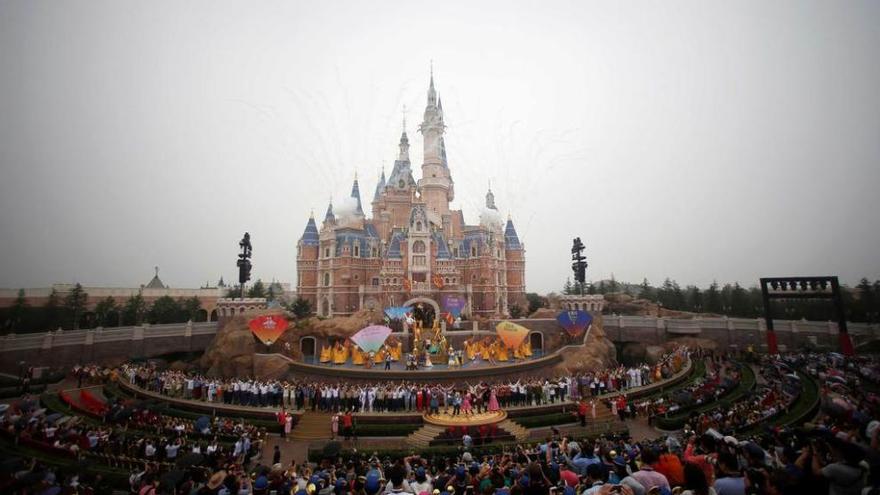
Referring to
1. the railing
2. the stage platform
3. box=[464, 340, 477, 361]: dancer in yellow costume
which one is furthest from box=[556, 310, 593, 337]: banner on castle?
the railing

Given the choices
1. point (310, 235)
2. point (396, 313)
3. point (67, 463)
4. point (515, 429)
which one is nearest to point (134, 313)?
point (310, 235)

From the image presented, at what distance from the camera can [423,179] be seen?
2282 inches

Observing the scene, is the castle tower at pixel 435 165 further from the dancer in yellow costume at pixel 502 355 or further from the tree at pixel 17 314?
the tree at pixel 17 314

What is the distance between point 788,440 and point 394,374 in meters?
20.5

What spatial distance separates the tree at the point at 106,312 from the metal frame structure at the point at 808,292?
73.3 meters

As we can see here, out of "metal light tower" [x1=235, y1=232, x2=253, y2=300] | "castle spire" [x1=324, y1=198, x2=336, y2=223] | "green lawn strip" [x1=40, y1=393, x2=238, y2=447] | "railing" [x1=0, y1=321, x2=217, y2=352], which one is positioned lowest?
"green lawn strip" [x1=40, y1=393, x2=238, y2=447]

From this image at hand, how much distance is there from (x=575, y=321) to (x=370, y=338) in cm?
1935

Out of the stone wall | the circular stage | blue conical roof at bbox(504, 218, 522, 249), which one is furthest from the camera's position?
blue conical roof at bbox(504, 218, 522, 249)

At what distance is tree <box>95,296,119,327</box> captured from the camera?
161 feet

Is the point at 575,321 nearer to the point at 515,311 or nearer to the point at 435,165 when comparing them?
the point at 515,311

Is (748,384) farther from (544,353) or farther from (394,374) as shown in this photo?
(394,374)

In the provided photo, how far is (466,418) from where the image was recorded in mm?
18391

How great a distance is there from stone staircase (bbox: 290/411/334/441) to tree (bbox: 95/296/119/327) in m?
46.1

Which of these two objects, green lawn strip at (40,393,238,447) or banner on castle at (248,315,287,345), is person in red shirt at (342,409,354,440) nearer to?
green lawn strip at (40,393,238,447)
